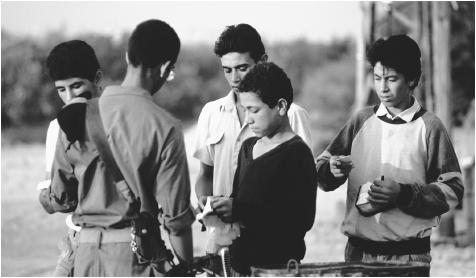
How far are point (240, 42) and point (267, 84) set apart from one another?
31.9 inches

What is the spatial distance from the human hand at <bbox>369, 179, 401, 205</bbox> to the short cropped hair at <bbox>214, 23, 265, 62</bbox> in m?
1.00

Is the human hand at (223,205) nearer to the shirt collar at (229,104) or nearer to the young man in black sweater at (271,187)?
the young man in black sweater at (271,187)

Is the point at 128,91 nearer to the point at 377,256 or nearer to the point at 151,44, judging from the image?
the point at 151,44

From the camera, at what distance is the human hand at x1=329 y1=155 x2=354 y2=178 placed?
14.6 ft

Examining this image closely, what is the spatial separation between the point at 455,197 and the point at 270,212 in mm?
1068

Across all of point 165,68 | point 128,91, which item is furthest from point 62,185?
point 165,68

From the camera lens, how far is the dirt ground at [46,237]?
9945mm

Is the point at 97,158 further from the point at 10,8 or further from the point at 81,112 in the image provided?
the point at 10,8

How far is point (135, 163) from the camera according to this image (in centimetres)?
355

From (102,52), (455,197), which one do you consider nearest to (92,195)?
(455,197)

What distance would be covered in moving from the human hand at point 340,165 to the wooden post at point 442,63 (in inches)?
252

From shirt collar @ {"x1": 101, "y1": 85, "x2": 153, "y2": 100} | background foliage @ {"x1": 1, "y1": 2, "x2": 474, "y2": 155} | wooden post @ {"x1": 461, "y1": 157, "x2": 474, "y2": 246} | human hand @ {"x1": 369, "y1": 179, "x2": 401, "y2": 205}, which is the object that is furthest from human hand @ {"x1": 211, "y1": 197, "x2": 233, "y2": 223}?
background foliage @ {"x1": 1, "y1": 2, "x2": 474, "y2": 155}

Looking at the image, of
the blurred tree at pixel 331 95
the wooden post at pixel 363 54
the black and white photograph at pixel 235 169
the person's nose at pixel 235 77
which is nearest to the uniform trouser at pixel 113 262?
the black and white photograph at pixel 235 169

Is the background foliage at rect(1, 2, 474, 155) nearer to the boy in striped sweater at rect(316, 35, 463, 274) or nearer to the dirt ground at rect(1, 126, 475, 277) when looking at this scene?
the dirt ground at rect(1, 126, 475, 277)
